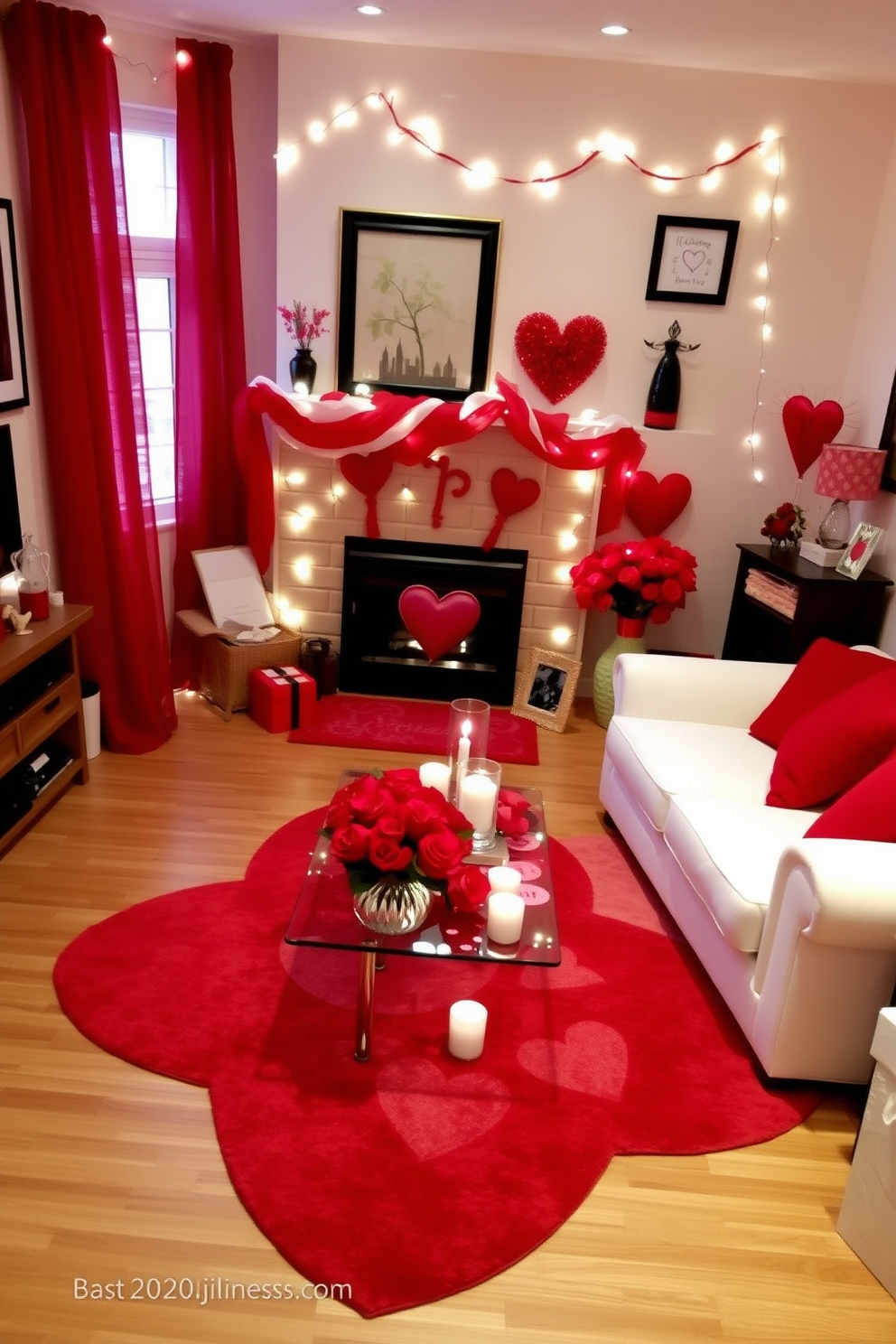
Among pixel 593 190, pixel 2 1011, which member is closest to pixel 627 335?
pixel 593 190

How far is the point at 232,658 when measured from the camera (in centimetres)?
397

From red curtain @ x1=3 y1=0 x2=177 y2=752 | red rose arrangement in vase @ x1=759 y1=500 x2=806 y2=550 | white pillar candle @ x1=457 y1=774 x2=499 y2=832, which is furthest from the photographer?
red rose arrangement in vase @ x1=759 y1=500 x2=806 y2=550

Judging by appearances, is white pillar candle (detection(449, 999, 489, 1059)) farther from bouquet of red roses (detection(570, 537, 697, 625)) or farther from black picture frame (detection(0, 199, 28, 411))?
black picture frame (detection(0, 199, 28, 411))

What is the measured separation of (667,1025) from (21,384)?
2777 mm

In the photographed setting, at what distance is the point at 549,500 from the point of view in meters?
4.15

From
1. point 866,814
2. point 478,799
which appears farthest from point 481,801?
point 866,814

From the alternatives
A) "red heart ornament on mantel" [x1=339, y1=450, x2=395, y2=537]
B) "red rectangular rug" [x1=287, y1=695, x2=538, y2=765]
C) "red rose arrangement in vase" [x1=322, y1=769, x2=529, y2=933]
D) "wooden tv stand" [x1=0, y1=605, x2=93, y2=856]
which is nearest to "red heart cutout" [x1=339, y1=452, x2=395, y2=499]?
"red heart ornament on mantel" [x1=339, y1=450, x2=395, y2=537]

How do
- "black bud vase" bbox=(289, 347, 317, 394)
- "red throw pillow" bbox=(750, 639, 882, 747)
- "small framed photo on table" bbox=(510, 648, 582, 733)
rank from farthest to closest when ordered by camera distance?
"small framed photo on table" bbox=(510, 648, 582, 733), "black bud vase" bbox=(289, 347, 317, 394), "red throw pillow" bbox=(750, 639, 882, 747)

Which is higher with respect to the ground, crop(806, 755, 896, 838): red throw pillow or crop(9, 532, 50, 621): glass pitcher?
crop(9, 532, 50, 621): glass pitcher

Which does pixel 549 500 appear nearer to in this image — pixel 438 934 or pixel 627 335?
pixel 627 335

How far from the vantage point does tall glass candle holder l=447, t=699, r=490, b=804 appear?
2463 mm

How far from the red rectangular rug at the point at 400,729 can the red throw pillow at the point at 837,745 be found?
127cm

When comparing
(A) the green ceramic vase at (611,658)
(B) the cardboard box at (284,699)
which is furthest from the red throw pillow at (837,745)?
(B) the cardboard box at (284,699)

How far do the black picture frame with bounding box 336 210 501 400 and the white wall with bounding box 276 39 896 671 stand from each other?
0.06 m
